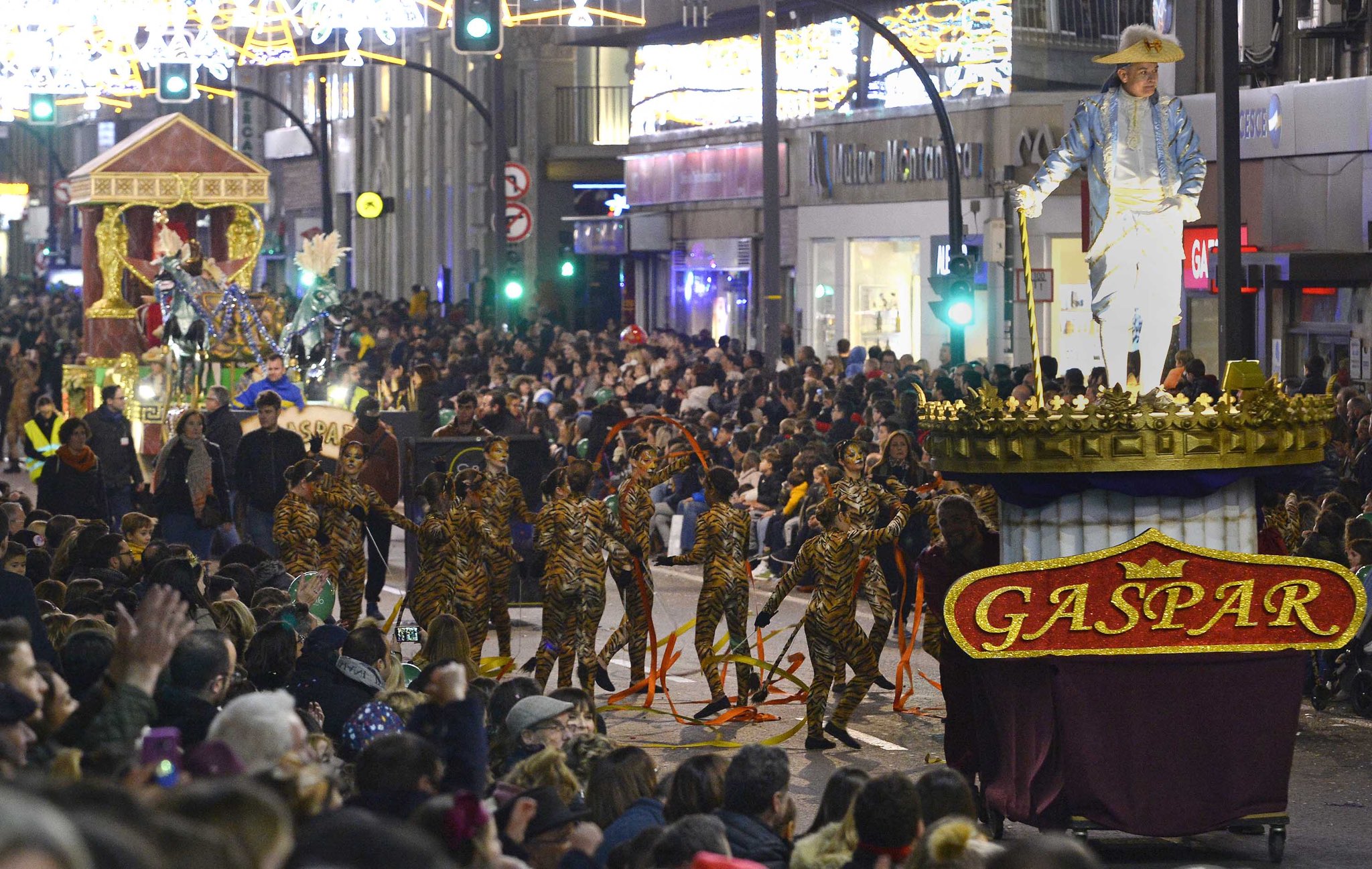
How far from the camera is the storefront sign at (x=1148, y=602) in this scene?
9445mm

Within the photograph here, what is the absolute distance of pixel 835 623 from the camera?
13.0m

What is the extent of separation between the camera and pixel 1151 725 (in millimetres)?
9594

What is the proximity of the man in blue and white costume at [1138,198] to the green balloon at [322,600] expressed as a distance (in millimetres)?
4750

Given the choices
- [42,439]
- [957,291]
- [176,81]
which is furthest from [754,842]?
[176,81]

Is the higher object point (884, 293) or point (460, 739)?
point (884, 293)

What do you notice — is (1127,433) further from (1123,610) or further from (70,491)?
(70,491)

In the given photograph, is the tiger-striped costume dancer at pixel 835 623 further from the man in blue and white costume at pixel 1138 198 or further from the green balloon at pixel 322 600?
the man in blue and white costume at pixel 1138 198

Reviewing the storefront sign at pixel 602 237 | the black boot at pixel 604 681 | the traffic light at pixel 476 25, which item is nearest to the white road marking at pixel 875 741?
the black boot at pixel 604 681

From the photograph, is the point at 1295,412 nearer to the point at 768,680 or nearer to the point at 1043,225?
the point at 768,680

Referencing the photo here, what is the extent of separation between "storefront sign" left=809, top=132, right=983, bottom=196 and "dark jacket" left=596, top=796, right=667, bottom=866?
26128mm

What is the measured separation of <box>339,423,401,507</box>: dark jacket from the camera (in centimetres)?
1867

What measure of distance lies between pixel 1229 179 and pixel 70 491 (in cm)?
916

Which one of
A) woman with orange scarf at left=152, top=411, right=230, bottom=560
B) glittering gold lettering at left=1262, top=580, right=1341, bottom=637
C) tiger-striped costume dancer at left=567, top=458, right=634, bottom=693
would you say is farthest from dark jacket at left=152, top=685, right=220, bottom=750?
woman with orange scarf at left=152, top=411, right=230, bottom=560

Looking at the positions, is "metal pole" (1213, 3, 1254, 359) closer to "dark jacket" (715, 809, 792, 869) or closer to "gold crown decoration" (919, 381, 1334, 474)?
"gold crown decoration" (919, 381, 1334, 474)
